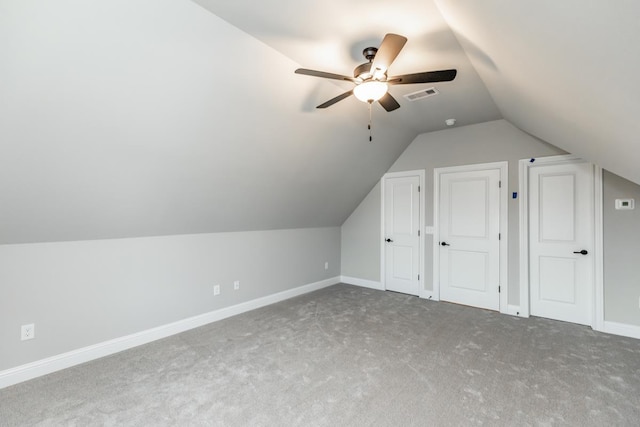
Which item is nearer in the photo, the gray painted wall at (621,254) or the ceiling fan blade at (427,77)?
the ceiling fan blade at (427,77)

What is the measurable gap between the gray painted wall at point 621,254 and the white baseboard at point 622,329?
41mm

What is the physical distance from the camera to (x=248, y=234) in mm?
4164

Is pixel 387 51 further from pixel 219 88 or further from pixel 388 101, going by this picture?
pixel 219 88

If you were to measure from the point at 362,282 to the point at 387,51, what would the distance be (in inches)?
168

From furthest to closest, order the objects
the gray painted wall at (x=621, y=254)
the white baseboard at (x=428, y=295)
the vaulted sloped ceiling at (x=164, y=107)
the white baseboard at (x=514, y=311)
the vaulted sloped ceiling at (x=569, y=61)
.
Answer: the white baseboard at (x=428, y=295)
the white baseboard at (x=514, y=311)
the gray painted wall at (x=621, y=254)
the vaulted sloped ceiling at (x=164, y=107)
the vaulted sloped ceiling at (x=569, y=61)

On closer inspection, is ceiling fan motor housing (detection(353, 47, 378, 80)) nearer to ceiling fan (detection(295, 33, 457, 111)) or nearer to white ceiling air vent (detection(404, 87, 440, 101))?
ceiling fan (detection(295, 33, 457, 111))

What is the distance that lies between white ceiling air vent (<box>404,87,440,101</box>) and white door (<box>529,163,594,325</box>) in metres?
1.85

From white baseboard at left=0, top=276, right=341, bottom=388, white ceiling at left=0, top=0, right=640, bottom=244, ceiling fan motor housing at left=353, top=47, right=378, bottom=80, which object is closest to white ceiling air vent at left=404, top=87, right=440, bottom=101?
white ceiling at left=0, top=0, right=640, bottom=244

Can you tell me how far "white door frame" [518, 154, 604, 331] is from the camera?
11.1 feet

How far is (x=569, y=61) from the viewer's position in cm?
146

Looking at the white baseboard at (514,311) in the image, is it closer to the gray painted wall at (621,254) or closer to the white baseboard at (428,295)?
the gray painted wall at (621,254)

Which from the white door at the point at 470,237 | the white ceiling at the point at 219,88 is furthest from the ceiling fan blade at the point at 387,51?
the white door at the point at 470,237

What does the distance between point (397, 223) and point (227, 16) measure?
12.8 feet

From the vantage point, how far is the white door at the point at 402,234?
4.81m
